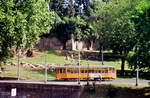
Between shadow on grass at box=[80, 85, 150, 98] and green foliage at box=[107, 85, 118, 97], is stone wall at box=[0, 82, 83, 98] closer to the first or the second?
shadow on grass at box=[80, 85, 150, 98]

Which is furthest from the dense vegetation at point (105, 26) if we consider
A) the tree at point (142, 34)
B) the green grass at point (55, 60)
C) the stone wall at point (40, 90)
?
the green grass at point (55, 60)

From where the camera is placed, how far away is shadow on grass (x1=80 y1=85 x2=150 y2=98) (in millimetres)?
28047

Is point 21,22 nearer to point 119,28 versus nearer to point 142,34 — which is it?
point 142,34

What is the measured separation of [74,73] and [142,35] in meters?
12.3

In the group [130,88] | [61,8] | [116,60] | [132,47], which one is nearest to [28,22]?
[132,47]

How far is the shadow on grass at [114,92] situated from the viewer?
92.0ft

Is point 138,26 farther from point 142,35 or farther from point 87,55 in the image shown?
point 87,55

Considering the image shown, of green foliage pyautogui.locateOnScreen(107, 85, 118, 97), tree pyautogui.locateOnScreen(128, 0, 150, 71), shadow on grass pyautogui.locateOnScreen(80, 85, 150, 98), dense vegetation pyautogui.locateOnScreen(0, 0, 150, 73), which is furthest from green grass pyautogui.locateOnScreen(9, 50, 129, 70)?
tree pyautogui.locateOnScreen(128, 0, 150, 71)

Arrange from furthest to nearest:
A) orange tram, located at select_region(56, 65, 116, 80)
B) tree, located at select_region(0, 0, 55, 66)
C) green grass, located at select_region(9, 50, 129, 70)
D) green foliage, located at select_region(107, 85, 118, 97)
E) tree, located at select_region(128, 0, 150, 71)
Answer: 1. green grass, located at select_region(9, 50, 129, 70)
2. orange tram, located at select_region(56, 65, 116, 80)
3. tree, located at select_region(0, 0, 55, 66)
4. green foliage, located at select_region(107, 85, 118, 97)
5. tree, located at select_region(128, 0, 150, 71)

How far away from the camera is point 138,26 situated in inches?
957

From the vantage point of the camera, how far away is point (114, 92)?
28.0 m

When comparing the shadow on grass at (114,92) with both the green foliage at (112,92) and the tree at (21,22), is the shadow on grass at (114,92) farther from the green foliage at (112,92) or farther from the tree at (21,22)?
the tree at (21,22)

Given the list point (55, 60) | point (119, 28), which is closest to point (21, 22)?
point (119, 28)

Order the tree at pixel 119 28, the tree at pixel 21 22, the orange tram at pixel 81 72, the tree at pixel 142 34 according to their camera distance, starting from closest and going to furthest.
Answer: the tree at pixel 142 34, the tree at pixel 21 22, the orange tram at pixel 81 72, the tree at pixel 119 28
